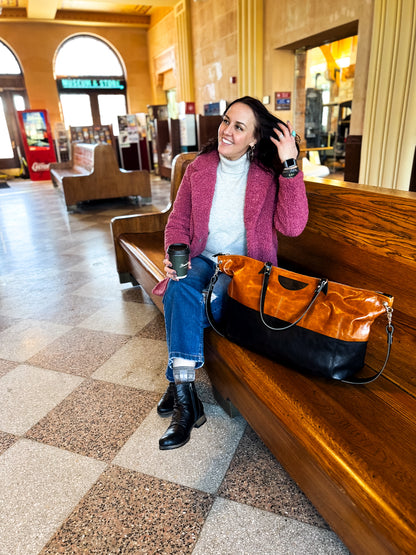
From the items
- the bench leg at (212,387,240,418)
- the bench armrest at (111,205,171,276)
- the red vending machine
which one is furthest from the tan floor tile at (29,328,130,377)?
the red vending machine

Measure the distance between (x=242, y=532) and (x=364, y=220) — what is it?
3.55 feet

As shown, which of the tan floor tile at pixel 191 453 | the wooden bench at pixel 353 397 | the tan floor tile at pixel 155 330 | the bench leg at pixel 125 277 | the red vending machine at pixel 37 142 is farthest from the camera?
the red vending machine at pixel 37 142

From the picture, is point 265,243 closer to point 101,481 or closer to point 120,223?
point 101,481

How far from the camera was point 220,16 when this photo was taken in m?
8.98

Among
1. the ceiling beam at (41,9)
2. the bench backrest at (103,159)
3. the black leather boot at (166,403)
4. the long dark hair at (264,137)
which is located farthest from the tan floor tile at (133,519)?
the ceiling beam at (41,9)

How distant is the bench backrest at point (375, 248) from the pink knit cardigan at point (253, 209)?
0.11 metres

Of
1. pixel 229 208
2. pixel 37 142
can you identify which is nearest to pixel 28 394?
pixel 229 208

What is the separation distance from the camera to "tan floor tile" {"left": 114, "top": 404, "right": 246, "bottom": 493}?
137cm

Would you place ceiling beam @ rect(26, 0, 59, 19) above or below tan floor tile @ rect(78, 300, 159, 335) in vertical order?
above

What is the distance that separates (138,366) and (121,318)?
25.6 inches

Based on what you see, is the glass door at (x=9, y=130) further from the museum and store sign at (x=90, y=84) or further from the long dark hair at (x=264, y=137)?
the long dark hair at (x=264, y=137)

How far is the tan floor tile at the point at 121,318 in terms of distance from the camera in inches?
98.9

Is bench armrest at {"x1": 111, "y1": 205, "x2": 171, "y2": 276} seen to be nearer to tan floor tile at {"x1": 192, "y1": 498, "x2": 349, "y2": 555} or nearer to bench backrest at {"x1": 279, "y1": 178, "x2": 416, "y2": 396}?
bench backrest at {"x1": 279, "y1": 178, "x2": 416, "y2": 396}

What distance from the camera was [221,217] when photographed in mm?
1715
